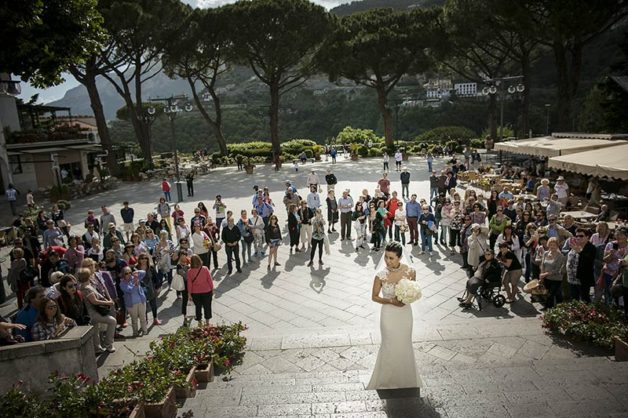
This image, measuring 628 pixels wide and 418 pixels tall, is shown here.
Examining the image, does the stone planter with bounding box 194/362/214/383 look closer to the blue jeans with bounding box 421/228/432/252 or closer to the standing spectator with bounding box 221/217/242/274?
the standing spectator with bounding box 221/217/242/274

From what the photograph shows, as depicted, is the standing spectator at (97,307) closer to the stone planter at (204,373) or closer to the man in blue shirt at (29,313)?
the man in blue shirt at (29,313)

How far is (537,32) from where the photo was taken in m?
25.4

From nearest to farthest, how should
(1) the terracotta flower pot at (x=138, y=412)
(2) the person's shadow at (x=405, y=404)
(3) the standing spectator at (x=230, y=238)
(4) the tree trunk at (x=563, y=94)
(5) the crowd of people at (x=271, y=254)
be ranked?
(1) the terracotta flower pot at (x=138, y=412) < (2) the person's shadow at (x=405, y=404) < (5) the crowd of people at (x=271, y=254) < (3) the standing spectator at (x=230, y=238) < (4) the tree trunk at (x=563, y=94)

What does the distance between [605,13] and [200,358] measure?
87.4 feet

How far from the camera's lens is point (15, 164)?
2666 centimetres

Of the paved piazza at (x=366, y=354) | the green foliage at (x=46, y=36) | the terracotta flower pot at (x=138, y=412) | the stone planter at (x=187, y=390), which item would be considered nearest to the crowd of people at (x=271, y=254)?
the paved piazza at (x=366, y=354)

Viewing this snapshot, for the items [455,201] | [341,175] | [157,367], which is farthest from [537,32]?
[157,367]

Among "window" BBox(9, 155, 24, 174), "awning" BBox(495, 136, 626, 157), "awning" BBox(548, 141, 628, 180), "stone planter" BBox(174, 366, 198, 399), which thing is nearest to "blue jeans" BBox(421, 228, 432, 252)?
"awning" BBox(548, 141, 628, 180)

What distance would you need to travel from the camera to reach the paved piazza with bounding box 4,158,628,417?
14.7ft

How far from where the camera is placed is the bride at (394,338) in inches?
188

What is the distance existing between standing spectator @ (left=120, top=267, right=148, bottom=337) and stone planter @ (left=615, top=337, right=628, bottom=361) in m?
6.89

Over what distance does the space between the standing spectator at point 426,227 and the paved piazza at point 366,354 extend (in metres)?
0.32

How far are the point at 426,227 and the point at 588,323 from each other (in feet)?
17.8

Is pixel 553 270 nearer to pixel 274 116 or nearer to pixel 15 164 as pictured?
pixel 15 164
